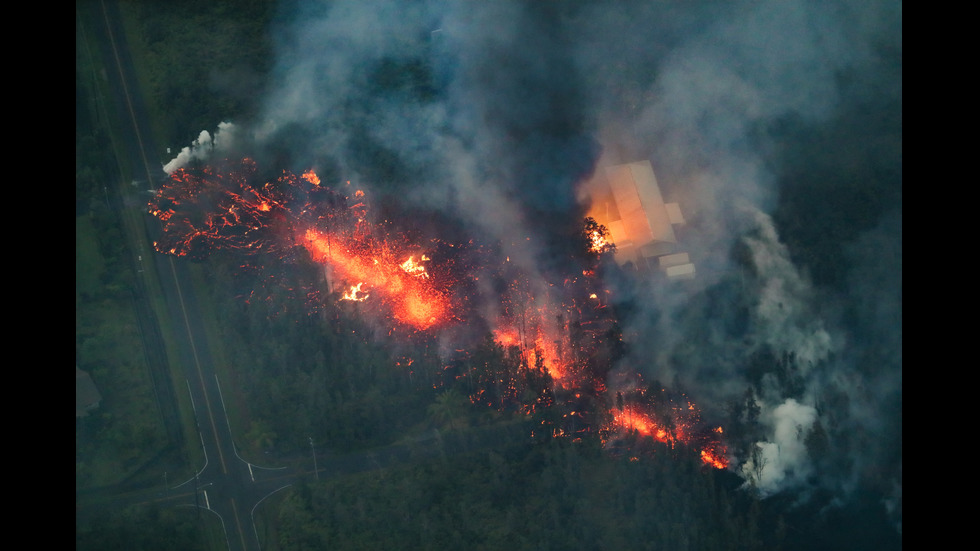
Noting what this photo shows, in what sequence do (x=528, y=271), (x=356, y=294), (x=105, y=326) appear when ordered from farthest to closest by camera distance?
(x=528, y=271) → (x=356, y=294) → (x=105, y=326)

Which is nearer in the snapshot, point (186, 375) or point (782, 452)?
point (782, 452)

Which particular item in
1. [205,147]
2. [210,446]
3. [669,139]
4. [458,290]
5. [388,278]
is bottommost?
[210,446]

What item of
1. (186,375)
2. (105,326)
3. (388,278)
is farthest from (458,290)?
(105,326)

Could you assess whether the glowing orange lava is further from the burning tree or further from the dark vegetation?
the dark vegetation

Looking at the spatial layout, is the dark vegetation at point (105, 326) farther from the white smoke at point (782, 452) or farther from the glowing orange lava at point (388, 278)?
the white smoke at point (782, 452)

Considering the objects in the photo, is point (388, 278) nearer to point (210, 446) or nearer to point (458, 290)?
point (458, 290)

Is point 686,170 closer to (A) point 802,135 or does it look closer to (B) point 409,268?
(A) point 802,135
